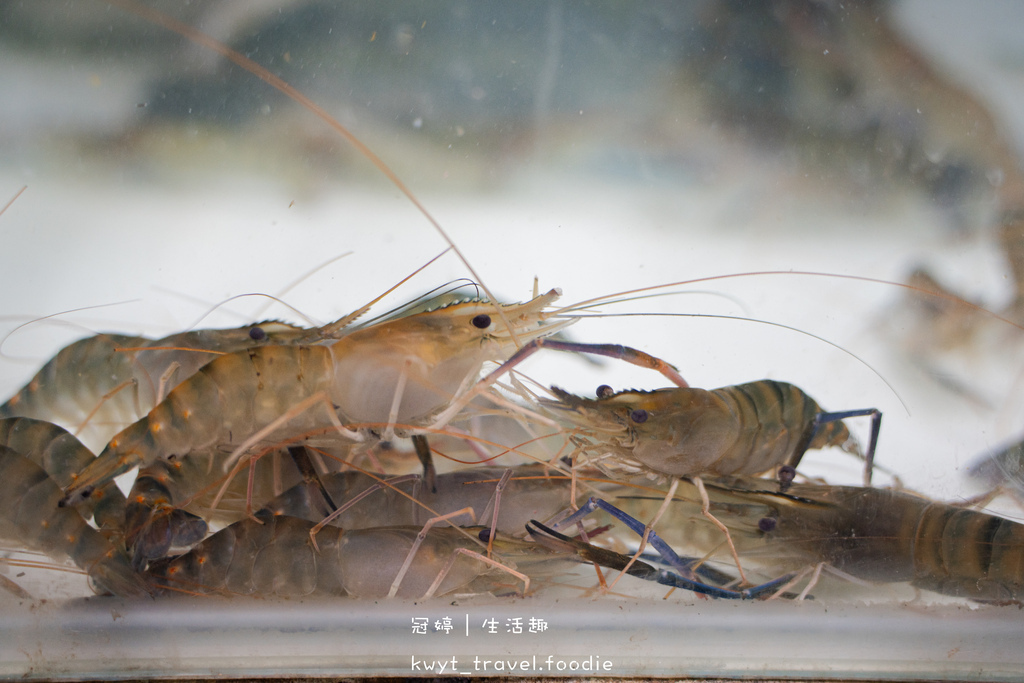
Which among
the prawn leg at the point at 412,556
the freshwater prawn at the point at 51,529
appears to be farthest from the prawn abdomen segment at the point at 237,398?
the prawn leg at the point at 412,556

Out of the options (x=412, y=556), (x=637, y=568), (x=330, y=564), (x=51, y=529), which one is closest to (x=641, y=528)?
(x=637, y=568)

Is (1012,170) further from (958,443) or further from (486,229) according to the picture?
(486,229)

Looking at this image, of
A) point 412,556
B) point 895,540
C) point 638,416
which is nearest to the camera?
point 412,556

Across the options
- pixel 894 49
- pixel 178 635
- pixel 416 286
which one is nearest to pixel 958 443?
pixel 894 49

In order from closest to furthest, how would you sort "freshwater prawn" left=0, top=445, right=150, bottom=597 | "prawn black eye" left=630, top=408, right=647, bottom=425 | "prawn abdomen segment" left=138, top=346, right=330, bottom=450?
"freshwater prawn" left=0, top=445, right=150, bottom=597 → "prawn abdomen segment" left=138, top=346, right=330, bottom=450 → "prawn black eye" left=630, top=408, right=647, bottom=425

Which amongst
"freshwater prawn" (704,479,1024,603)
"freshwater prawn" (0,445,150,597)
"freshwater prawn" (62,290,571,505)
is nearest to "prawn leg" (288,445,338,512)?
"freshwater prawn" (62,290,571,505)

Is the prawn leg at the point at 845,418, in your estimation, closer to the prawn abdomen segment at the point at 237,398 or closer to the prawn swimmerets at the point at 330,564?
the prawn swimmerets at the point at 330,564

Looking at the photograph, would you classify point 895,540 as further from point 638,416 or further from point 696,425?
point 638,416

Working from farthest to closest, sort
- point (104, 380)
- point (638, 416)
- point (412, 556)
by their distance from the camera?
point (104, 380)
point (638, 416)
point (412, 556)

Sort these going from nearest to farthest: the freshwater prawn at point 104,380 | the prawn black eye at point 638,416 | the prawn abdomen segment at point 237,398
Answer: the prawn abdomen segment at point 237,398
the prawn black eye at point 638,416
the freshwater prawn at point 104,380

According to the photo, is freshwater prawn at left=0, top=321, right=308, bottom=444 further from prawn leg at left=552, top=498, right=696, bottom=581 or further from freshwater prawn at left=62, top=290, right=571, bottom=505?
prawn leg at left=552, top=498, right=696, bottom=581

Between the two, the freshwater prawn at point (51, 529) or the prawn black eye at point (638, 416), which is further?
the prawn black eye at point (638, 416)

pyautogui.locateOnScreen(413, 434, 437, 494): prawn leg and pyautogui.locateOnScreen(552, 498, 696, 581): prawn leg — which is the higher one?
pyautogui.locateOnScreen(413, 434, 437, 494): prawn leg
